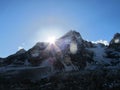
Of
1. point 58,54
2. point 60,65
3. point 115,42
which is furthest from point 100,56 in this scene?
point 60,65

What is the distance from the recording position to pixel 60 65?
134 m

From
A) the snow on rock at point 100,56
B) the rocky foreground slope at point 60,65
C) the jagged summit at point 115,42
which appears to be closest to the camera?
the rocky foreground slope at point 60,65

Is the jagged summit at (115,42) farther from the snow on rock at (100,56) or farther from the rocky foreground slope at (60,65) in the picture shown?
the snow on rock at (100,56)

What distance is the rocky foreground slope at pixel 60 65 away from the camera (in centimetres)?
11006

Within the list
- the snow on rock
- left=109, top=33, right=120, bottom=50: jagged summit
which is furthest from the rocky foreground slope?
left=109, top=33, right=120, bottom=50: jagged summit

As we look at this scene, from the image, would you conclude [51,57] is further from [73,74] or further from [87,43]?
[87,43]

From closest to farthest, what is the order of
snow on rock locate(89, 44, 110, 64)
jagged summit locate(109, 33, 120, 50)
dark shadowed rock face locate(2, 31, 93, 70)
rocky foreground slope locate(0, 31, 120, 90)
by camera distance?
rocky foreground slope locate(0, 31, 120, 90) < dark shadowed rock face locate(2, 31, 93, 70) < snow on rock locate(89, 44, 110, 64) < jagged summit locate(109, 33, 120, 50)

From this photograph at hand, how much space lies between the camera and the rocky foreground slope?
110 meters

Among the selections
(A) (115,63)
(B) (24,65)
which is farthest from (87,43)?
(B) (24,65)

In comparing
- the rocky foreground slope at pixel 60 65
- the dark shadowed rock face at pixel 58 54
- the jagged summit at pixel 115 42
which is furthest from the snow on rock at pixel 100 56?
the jagged summit at pixel 115 42

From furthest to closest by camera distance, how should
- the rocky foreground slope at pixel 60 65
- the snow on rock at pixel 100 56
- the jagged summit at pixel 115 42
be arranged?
the jagged summit at pixel 115 42 → the snow on rock at pixel 100 56 → the rocky foreground slope at pixel 60 65

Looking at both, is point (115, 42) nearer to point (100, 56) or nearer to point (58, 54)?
point (100, 56)

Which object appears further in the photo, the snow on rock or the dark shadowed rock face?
the snow on rock

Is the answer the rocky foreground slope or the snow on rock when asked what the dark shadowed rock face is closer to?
the rocky foreground slope
